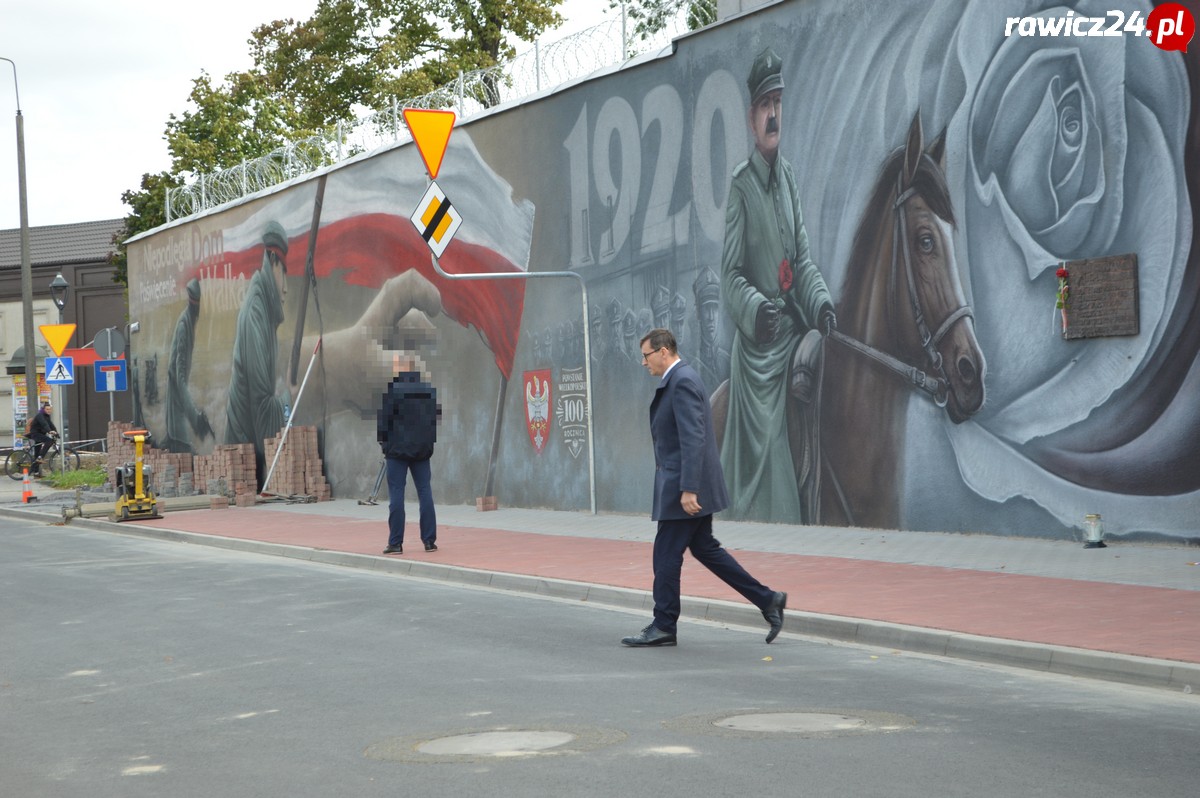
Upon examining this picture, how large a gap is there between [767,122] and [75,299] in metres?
45.7

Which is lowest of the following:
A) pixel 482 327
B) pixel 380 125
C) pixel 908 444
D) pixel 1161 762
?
pixel 1161 762

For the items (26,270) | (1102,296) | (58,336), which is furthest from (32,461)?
(1102,296)

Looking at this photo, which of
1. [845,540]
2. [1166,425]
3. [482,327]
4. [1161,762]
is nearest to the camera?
[1161,762]

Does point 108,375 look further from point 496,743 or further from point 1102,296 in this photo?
point 496,743

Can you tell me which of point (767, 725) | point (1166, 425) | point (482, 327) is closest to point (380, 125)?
point (482, 327)

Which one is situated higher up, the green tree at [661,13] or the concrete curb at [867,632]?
the green tree at [661,13]

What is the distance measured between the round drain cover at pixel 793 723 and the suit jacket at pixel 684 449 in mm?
2263

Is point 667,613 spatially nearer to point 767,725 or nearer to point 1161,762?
point 767,725

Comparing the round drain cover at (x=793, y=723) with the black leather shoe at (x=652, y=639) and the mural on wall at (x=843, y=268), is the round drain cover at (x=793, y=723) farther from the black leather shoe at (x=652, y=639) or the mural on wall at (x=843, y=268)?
the mural on wall at (x=843, y=268)

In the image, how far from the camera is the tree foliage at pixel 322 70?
1661 inches

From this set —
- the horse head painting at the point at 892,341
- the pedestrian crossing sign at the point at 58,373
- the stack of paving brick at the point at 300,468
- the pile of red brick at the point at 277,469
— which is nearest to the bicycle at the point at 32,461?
the pedestrian crossing sign at the point at 58,373

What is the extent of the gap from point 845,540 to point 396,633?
5555 mm

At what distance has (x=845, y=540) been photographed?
13961 mm

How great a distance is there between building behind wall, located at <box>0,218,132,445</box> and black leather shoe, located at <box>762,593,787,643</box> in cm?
4753
